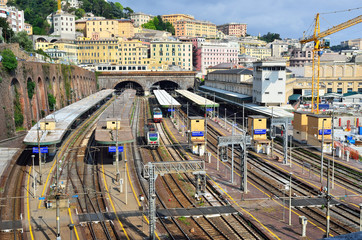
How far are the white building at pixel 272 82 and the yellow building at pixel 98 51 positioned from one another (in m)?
97.9

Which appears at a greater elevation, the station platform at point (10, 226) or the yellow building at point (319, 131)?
the yellow building at point (319, 131)

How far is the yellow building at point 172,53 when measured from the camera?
16925 cm

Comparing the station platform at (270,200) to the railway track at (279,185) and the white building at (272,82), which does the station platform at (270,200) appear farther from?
the white building at (272,82)

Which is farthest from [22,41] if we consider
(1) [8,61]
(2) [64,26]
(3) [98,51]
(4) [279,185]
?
(4) [279,185]

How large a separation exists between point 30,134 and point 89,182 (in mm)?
12117

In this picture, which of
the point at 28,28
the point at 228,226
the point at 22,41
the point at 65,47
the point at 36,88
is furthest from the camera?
the point at 28,28

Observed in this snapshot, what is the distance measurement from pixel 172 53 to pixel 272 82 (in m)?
100

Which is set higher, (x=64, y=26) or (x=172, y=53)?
(x=64, y=26)

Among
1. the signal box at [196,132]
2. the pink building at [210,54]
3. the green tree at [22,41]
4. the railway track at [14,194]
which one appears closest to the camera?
the railway track at [14,194]

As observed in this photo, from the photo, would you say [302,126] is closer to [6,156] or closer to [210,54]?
[6,156]

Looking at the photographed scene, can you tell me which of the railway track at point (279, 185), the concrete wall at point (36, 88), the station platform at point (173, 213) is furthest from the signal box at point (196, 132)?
the concrete wall at point (36, 88)

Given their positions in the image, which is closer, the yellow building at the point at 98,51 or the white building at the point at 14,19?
the white building at the point at 14,19

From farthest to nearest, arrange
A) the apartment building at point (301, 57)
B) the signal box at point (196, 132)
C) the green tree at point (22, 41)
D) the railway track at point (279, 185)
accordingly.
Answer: the apartment building at point (301, 57)
the green tree at point (22, 41)
the signal box at point (196, 132)
the railway track at point (279, 185)

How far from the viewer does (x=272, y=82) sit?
76312 mm
